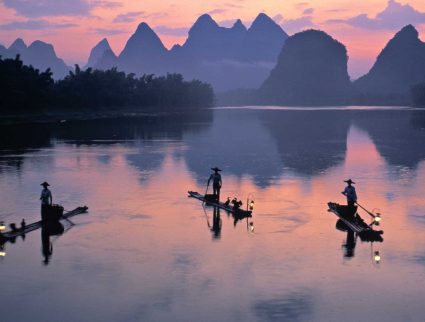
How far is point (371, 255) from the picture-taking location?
22.2 m

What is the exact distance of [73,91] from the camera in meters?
147

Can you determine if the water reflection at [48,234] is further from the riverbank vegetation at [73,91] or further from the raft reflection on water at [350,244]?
the riverbank vegetation at [73,91]

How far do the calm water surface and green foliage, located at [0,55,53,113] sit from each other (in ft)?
229

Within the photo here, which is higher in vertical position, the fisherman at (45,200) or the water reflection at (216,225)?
the fisherman at (45,200)

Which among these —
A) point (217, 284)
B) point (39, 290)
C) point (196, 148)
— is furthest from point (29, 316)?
point (196, 148)

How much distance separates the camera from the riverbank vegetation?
118 m

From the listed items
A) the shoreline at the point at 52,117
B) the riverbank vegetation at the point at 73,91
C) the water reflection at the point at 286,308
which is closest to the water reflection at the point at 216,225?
the water reflection at the point at 286,308

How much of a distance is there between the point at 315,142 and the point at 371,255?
2159 inches

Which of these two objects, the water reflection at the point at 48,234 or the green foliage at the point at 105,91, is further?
the green foliage at the point at 105,91

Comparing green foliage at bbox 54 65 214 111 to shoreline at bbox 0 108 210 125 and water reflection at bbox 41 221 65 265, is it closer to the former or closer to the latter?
shoreline at bbox 0 108 210 125

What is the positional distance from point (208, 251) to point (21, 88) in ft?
344

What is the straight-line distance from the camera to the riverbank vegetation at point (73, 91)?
117500mm

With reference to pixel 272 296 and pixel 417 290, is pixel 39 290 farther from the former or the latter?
pixel 417 290

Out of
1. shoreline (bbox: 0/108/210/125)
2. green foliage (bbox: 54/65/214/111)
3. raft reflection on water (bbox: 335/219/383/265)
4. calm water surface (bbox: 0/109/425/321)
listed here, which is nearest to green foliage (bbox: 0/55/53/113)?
shoreline (bbox: 0/108/210/125)
